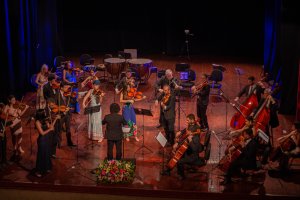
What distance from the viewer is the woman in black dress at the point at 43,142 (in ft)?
34.3

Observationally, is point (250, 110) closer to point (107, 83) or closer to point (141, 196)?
point (141, 196)

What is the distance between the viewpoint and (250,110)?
12156 millimetres

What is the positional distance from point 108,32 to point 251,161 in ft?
41.1

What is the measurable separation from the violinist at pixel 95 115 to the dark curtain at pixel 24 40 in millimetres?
3283

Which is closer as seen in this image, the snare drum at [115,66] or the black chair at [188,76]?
the black chair at [188,76]

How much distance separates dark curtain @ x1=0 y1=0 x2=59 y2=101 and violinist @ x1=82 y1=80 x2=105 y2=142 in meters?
3.28

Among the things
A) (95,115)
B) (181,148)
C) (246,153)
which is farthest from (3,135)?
(246,153)

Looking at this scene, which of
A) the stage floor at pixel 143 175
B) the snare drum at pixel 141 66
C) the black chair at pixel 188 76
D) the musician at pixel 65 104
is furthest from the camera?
the snare drum at pixel 141 66

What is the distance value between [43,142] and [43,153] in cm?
26

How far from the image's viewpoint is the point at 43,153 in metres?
10.7

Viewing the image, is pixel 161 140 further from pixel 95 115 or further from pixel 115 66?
pixel 115 66

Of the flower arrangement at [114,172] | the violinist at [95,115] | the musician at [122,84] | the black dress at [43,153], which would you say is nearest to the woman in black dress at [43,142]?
the black dress at [43,153]

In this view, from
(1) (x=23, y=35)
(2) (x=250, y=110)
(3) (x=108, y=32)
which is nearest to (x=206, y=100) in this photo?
(2) (x=250, y=110)

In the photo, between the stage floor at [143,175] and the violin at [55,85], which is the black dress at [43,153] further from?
the violin at [55,85]
